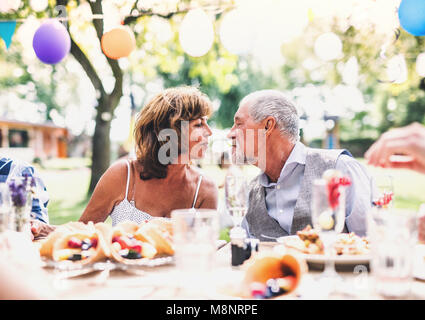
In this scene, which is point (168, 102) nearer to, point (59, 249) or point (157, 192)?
point (157, 192)

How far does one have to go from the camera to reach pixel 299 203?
2.40 meters

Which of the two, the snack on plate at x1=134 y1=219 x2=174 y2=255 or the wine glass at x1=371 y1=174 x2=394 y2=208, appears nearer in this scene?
the snack on plate at x1=134 y1=219 x2=174 y2=255

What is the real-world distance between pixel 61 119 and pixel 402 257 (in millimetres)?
41274

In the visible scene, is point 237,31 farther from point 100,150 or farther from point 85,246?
point 100,150

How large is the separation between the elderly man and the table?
1117mm

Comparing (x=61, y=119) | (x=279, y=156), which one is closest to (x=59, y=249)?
(x=279, y=156)

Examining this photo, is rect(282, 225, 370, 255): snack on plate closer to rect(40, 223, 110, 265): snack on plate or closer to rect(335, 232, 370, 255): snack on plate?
rect(335, 232, 370, 255): snack on plate

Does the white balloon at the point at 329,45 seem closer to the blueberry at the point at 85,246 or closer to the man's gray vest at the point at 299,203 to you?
the man's gray vest at the point at 299,203

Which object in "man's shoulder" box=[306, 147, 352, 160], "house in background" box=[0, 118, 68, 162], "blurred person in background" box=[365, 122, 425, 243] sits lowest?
"house in background" box=[0, 118, 68, 162]

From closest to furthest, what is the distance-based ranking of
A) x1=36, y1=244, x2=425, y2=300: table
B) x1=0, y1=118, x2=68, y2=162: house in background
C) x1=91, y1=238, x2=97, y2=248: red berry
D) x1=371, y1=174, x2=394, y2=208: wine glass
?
x1=36, y1=244, x2=425, y2=300: table, x1=91, y1=238, x2=97, y2=248: red berry, x1=371, y1=174, x2=394, y2=208: wine glass, x1=0, y1=118, x2=68, y2=162: house in background

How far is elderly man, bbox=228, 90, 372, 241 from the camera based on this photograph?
2439 mm

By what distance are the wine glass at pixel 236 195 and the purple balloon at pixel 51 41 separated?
2.30 meters

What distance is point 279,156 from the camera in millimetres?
2695

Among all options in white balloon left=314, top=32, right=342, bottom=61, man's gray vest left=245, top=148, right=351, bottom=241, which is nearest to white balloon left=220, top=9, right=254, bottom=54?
white balloon left=314, top=32, right=342, bottom=61
